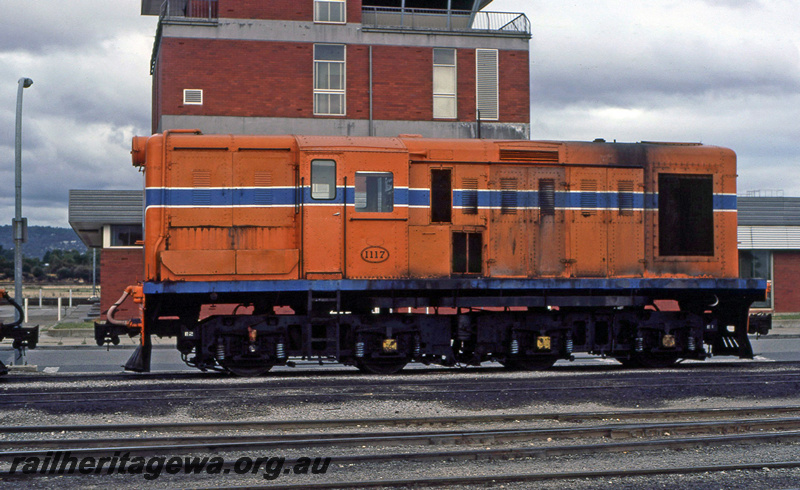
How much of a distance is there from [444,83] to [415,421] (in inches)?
828

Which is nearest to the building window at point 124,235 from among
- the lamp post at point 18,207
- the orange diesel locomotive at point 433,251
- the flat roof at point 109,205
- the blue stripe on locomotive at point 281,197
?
the flat roof at point 109,205

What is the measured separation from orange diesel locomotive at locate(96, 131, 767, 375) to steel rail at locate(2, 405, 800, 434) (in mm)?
3793

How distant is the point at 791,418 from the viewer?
28.1 ft

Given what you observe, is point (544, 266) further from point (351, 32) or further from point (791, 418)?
point (351, 32)

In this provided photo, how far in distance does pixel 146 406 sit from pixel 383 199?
5.03 m

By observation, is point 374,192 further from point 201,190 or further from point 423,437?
point 423,437

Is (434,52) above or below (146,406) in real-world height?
above

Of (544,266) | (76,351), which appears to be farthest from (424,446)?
(76,351)

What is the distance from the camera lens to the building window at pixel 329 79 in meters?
26.9

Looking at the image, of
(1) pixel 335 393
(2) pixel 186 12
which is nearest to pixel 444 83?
(2) pixel 186 12

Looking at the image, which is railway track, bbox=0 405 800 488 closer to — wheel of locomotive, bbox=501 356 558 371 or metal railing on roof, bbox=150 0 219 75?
wheel of locomotive, bbox=501 356 558 371

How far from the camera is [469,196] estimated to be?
12727 millimetres

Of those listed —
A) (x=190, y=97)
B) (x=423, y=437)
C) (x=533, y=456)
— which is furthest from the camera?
(x=190, y=97)

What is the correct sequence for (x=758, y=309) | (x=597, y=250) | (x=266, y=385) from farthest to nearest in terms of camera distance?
(x=758, y=309)
(x=597, y=250)
(x=266, y=385)
